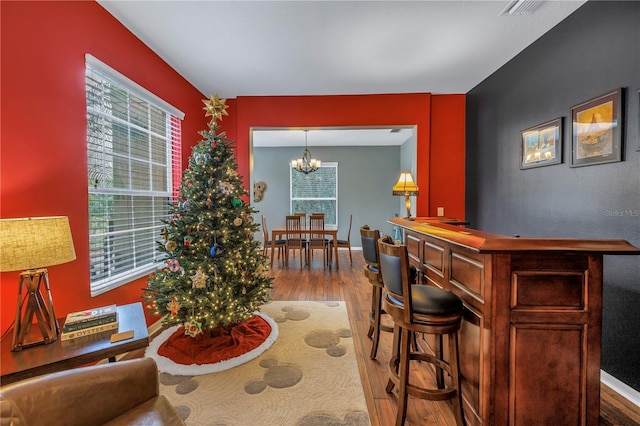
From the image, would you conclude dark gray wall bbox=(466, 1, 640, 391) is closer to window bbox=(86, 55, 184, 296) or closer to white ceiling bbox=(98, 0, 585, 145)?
white ceiling bbox=(98, 0, 585, 145)

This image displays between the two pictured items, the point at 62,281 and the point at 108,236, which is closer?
the point at 62,281

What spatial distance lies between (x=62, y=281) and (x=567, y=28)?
4.30 m

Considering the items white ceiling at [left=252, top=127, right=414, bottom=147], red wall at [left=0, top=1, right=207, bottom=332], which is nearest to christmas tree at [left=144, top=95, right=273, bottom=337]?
red wall at [left=0, top=1, right=207, bottom=332]

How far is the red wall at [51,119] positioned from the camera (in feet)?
5.15

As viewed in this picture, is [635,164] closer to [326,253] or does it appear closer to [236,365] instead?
[236,365]

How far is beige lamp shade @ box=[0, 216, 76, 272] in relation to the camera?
4.06ft

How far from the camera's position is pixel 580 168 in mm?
2250

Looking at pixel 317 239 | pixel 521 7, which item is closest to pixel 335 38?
pixel 521 7

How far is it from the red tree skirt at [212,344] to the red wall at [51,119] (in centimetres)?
60

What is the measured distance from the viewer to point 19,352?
4.27 ft

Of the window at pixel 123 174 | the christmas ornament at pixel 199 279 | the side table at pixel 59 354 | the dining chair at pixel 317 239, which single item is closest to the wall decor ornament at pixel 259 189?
the dining chair at pixel 317 239

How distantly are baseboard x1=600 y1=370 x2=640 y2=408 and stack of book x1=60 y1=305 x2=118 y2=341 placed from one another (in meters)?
3.18

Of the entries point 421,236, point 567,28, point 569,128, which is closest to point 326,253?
point 421,236

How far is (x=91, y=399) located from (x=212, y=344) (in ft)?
4.61
